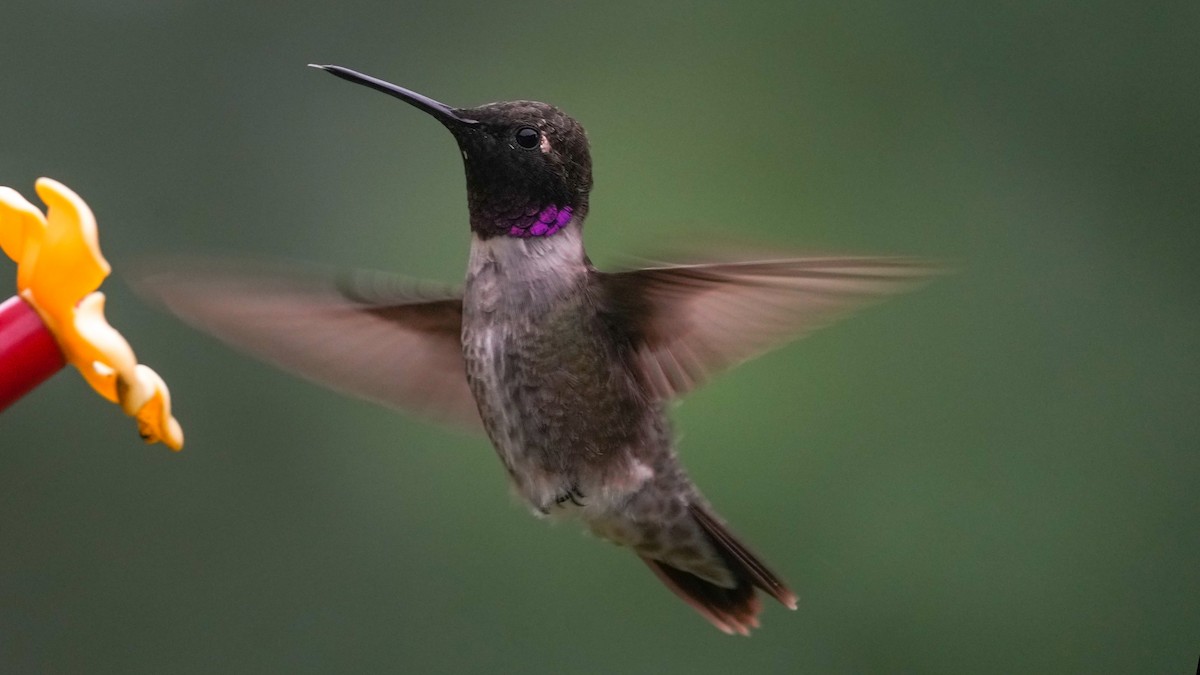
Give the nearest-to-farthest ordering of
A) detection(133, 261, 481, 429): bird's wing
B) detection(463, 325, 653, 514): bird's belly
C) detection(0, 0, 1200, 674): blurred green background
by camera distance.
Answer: detection(133, 261, 481, 429): bird's wing
detection(463, 325, 653, 514): bird's belly
detection(0, 0, 1200, 674): blurred green background

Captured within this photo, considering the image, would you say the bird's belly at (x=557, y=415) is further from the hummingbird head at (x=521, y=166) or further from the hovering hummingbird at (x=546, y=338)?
the hummingbird head at (x=521, y=166)

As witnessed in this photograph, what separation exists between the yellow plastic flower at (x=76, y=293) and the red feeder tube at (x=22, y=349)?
0.01 m

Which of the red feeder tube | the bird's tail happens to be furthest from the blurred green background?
the red feeder tube

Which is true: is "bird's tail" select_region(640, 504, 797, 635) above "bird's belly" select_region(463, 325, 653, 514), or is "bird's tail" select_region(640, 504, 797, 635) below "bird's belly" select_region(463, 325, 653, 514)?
below

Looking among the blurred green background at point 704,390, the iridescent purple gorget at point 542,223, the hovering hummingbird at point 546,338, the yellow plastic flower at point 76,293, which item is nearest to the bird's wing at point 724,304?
the hovering hummingbird at point 546,338

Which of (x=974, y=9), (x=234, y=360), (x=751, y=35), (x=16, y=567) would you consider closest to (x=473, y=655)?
(x=234, y=360)

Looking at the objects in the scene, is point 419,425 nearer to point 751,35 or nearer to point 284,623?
point 284,623

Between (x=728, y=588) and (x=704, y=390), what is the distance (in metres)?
0.93

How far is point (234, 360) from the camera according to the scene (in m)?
3.57

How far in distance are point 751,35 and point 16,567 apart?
236cm

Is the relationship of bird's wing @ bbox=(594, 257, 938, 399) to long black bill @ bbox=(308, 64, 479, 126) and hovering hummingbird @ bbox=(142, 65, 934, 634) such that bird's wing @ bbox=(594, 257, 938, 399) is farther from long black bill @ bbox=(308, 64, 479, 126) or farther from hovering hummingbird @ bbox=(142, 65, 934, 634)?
long black bill @ bbox=(308, 64, 479, 126)

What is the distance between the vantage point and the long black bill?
1672 mm

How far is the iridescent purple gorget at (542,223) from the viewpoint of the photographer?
212 cm

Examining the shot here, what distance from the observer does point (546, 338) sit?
2082 mm
